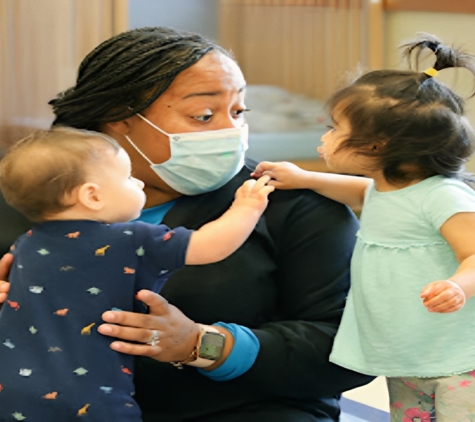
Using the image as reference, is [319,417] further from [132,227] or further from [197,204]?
[132,227]

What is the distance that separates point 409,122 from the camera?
1.41m

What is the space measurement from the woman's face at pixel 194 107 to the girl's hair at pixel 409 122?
0.76ft

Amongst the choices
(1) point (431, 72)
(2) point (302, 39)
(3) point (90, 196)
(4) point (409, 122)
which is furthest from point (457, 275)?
(2) point (302, 39)

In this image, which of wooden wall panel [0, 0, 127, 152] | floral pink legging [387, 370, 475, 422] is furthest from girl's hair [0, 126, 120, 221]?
wooden wall panel [0, 0, 127, 152]

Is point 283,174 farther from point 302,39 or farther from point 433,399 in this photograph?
point 302,39

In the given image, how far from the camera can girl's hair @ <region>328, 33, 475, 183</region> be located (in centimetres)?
141

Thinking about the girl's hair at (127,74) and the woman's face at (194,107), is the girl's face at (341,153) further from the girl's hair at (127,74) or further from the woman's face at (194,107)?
the girl's hair at (127,74)

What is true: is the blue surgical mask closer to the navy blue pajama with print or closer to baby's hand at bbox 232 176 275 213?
baby's hand at bbox 232 176 275 213

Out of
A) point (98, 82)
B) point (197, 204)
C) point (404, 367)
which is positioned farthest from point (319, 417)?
point (98, 82)

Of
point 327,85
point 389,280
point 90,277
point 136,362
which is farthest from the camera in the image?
point 327,85

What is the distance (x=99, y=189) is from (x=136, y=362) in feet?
1.57

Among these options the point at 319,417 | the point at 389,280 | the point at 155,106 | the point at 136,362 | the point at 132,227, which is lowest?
the point at 319,417

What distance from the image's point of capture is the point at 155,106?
1586mm

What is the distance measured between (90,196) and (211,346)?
1.27ft
